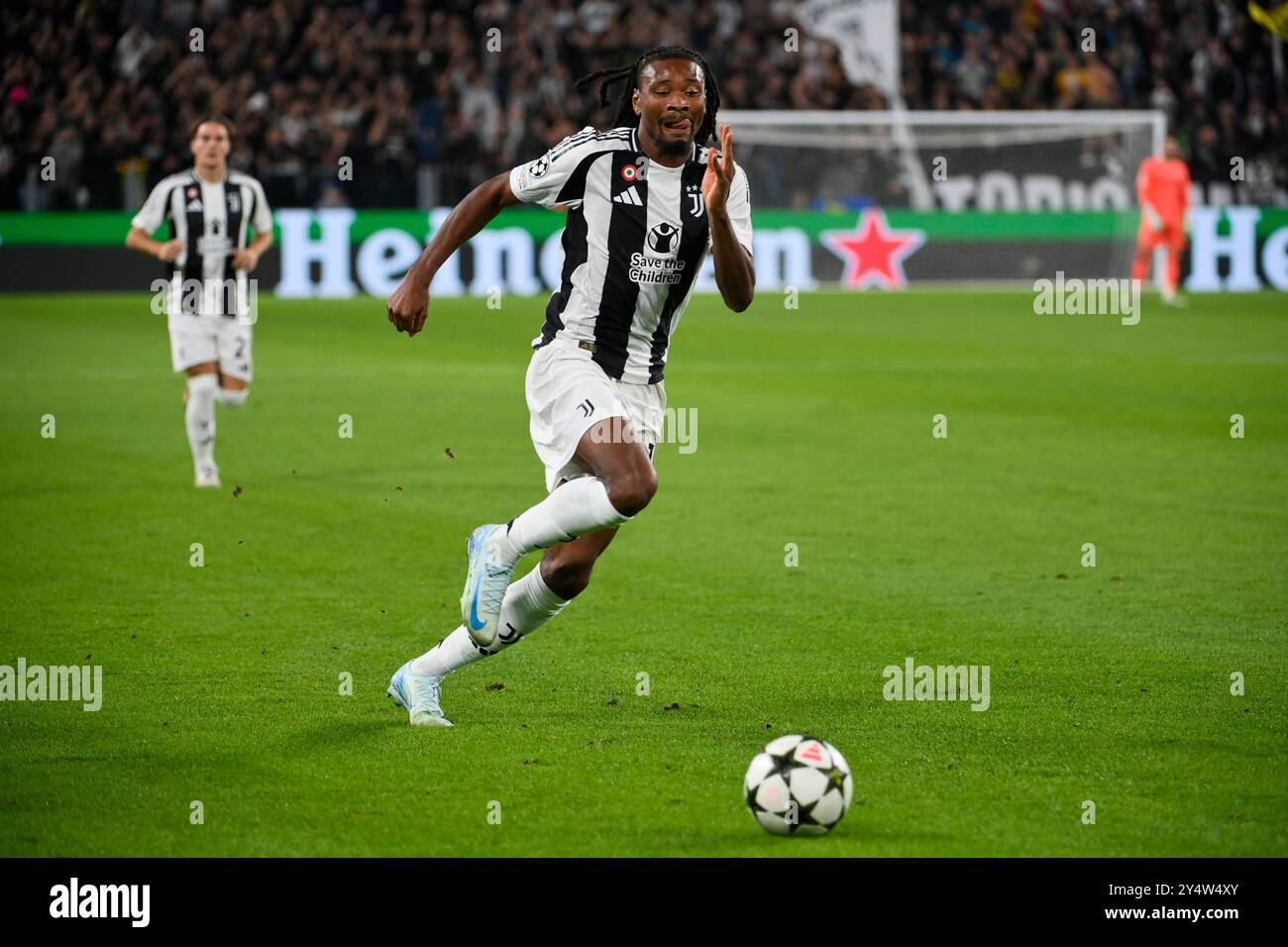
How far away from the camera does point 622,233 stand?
5637 mm

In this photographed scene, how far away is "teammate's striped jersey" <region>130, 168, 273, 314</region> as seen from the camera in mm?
11180

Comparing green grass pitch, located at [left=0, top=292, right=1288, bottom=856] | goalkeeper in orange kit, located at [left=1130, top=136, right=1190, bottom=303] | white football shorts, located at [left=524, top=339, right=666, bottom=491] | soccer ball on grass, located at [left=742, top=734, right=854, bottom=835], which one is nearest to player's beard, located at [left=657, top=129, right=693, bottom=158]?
white football shorts, located at [left=524, top=339, right=666, bottom=491]

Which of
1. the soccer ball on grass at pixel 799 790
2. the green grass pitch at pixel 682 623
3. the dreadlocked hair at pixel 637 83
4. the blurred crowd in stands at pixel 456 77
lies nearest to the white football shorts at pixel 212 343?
the green grass pitch at pixel 682 623

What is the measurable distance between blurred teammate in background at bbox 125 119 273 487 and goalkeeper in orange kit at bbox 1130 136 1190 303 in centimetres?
1555

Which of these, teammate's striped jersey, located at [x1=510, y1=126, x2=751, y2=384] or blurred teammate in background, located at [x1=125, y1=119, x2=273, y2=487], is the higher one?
blurred teammate in background, located at [x1=125, y1=119, x2=273, y2=487]

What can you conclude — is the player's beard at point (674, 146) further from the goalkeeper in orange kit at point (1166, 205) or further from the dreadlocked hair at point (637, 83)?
the goalkeeper in orange kit at point (1166, 205)

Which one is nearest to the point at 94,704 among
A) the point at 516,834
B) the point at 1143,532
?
the point at 516,834

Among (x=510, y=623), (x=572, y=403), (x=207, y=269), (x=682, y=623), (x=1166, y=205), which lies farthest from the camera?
(x=1166, y=205)

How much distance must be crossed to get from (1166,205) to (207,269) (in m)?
16.3

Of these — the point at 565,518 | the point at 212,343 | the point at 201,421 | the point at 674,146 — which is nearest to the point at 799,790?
the point at 565,518

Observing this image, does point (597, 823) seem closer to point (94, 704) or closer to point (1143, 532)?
point (94, 704)

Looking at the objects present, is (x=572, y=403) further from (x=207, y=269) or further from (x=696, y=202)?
(x=207, y=269)

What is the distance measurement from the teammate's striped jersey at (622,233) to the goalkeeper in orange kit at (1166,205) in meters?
19.4

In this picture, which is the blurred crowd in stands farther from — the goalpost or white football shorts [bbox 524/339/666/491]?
white football shorts [bbox 524/339/666/491]
